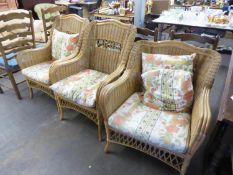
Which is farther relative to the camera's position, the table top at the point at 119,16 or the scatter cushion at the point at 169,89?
the table top at the point at 119,16

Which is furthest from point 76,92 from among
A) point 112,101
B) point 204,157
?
point 204,157

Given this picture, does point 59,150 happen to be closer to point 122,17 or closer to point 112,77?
point 112,77

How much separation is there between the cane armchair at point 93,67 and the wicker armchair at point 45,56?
0.11 m

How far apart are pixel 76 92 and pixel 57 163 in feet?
1.99

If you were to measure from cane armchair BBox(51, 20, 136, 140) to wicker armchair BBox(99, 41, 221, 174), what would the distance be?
5.3 inches

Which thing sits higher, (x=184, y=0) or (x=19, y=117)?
(x=184, y=0)

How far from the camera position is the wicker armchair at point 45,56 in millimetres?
1958

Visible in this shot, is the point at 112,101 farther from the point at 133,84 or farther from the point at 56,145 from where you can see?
the point at 56,145

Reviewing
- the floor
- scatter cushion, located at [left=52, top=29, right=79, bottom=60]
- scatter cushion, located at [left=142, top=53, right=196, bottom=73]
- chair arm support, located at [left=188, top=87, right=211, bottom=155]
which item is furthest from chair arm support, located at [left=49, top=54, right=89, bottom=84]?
chair arm support, located at [left=188, top=87, right=211, bottom=155]

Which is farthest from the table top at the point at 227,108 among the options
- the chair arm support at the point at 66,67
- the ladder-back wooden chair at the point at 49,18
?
the ladder-back wooden chair at the point at 49,18

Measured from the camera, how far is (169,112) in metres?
1.42

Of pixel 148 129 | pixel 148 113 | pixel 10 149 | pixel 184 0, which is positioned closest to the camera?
pixel 148 129

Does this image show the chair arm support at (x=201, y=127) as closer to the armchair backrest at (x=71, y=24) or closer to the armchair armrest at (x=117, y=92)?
the armchair armrest at (x=117, y=92)

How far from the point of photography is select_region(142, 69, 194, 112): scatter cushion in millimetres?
1377
